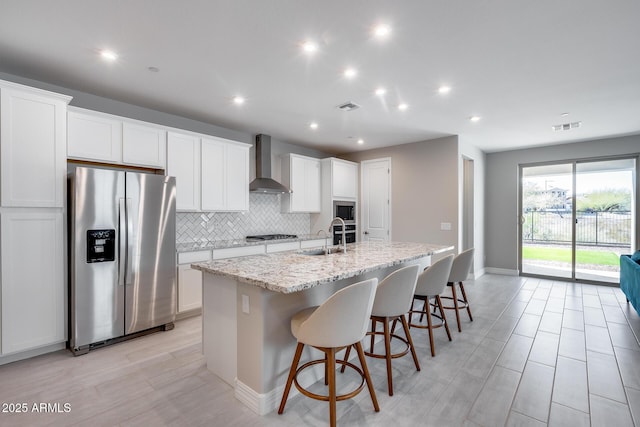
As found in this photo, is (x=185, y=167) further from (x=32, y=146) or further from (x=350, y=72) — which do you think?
(x=350, y=72)

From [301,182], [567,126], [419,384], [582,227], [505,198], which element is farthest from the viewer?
[505,198]

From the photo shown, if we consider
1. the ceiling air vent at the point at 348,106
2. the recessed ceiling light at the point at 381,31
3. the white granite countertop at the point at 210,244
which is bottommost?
the white granite countertop at the point at 210,244

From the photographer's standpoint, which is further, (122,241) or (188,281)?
(188,281)

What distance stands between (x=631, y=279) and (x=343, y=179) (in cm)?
427

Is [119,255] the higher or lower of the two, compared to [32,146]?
lower

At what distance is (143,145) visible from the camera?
3449 millimetres

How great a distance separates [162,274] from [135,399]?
1.44 metres

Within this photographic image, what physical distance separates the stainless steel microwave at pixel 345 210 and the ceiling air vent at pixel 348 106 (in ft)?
7.60

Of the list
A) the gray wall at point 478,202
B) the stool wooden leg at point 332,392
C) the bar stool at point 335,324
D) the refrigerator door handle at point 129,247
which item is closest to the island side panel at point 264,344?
→ the bar stool at point 335,324

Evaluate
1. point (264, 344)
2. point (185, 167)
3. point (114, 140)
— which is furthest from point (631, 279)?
point (114, 140)

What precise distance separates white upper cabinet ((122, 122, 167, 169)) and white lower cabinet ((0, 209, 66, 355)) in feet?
3.00

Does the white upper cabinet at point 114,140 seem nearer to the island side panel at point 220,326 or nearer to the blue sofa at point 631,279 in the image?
the island side panel at point 220,326

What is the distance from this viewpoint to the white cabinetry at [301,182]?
5316mm

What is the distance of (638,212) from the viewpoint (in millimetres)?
5039
